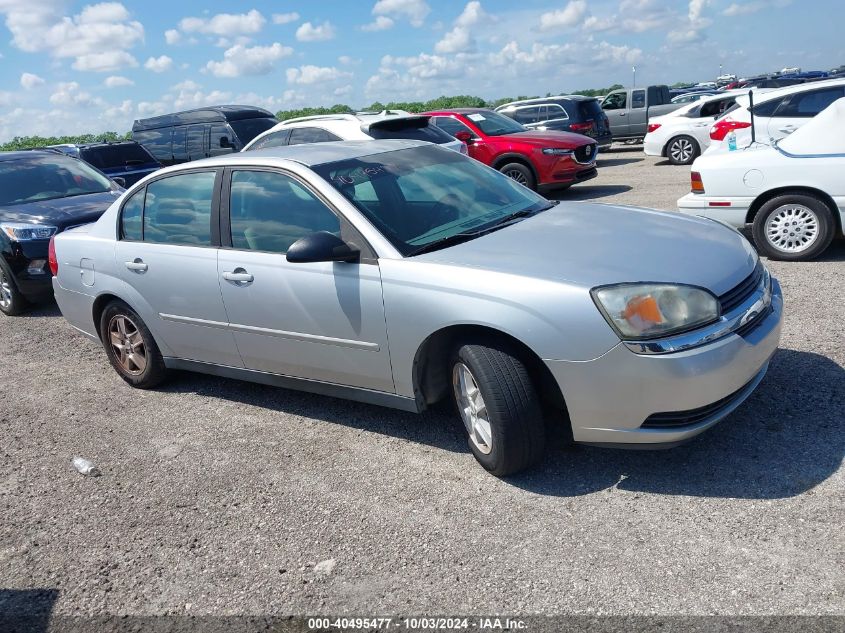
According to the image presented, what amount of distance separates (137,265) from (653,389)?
3576mm

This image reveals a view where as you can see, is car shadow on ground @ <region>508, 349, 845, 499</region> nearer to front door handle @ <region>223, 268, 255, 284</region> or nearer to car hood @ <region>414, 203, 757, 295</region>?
car hood @ <region>414, 203, 757, 295</region>

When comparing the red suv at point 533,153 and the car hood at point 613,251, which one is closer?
the car hood at point 613,251

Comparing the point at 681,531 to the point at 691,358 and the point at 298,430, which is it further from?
the point at 298,430

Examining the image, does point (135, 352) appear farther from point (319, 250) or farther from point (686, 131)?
point (686, 131)

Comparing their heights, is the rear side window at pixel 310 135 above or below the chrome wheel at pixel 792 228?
above

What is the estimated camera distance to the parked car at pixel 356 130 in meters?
9.95

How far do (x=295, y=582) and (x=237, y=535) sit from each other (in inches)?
21.0

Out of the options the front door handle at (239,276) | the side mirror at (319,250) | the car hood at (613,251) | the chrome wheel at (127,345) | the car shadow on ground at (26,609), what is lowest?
the car shadow on ground at (26,609)

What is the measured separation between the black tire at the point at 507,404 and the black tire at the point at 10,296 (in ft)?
21.5

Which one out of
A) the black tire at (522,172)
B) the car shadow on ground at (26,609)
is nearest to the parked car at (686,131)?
the black tire at (522,172)

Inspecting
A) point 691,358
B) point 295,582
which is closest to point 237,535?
point 295,582

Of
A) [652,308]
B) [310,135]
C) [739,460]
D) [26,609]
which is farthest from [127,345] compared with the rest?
[310,135]

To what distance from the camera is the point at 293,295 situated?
4152 millimetres

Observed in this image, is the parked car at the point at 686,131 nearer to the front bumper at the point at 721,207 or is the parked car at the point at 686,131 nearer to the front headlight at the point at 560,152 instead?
the front headlight at the point at 560,152
